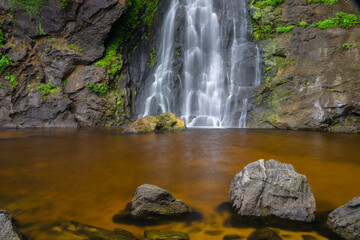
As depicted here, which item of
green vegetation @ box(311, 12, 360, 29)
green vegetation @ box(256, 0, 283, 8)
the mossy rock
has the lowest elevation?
the mossy rock

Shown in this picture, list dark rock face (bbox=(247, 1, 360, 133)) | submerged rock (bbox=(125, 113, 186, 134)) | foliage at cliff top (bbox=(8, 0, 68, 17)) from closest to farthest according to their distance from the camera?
submerged rock (bbox=(125, 113, 186, 134))
dark rock face (bbox=(247, 1, 360, 133))
foliage at cliff top (bbox=(8, 0, 68, 17))

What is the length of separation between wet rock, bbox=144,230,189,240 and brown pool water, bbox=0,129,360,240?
3.6 inches

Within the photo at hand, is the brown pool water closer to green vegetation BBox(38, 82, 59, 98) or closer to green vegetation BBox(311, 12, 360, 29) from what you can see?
green vegetation BBox(38, 82, 59, 98)

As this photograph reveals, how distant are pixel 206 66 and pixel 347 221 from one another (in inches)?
592

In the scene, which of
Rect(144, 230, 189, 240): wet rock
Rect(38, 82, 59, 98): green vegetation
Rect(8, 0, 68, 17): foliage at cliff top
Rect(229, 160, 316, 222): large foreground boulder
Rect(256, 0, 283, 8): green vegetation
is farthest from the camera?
Rect(256, 0, 283, 8): green vegetation

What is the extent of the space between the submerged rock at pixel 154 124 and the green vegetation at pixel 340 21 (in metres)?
9.66

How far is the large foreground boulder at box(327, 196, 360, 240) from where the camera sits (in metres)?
2.12

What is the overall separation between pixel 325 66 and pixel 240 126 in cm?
547

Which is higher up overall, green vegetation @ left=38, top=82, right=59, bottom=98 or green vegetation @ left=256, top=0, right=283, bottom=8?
→ green vegetation @ left=256, top=0, right=283, bottom=8

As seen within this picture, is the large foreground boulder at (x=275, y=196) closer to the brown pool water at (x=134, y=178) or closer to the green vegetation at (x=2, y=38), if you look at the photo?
the brown pool water at (x=134, y=178)

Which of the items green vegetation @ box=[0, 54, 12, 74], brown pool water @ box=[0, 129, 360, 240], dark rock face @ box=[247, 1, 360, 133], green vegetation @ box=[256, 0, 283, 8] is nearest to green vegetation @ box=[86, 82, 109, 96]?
green vegetation @ box=[0, 54, 12, 74]

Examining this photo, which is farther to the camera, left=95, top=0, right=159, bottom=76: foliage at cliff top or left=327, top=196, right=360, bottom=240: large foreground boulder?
left=95, top=0, right=159, bottom=76: foliage at cliff top

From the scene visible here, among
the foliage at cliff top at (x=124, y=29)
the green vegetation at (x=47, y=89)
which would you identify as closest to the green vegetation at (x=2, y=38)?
the green vegetation at (x=47, y=89)

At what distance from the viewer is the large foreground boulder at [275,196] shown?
251 cm
